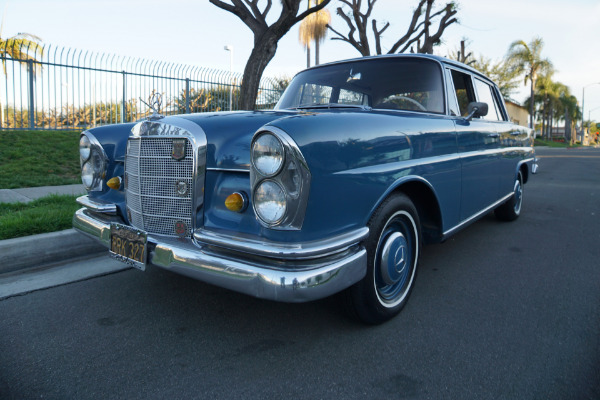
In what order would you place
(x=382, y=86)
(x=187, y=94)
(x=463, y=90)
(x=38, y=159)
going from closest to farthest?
(x=382, y=86) → (x=463, y=90) → (x=38, y=159) → (x=187, y=94)

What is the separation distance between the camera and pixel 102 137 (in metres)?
2.88

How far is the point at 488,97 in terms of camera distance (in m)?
4.32

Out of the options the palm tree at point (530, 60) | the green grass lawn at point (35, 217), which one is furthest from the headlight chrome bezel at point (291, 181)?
the palm tree at point (530, 60)

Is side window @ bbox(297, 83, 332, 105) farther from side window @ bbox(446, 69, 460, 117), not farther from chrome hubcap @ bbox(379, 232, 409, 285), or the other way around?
chrome hubcap @ bbox(379, 232, 409, 285)

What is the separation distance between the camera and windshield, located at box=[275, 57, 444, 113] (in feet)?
10.5

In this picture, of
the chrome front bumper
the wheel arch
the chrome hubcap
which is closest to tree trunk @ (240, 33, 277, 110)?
the wheel arch

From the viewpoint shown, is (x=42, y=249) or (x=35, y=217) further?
(x=35, y=217)

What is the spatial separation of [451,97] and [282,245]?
2161 mm

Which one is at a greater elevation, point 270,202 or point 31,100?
point 31,100

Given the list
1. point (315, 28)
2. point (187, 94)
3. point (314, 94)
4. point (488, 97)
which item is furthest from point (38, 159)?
point (315, 28)

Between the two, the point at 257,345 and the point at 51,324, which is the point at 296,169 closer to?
the point at 257,345

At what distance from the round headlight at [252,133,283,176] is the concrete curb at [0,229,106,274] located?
6.05 ft

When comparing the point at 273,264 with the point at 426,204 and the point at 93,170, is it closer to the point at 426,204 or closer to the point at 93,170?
the point at 426,204

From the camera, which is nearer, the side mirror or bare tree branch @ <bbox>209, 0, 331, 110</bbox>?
the side mirror
